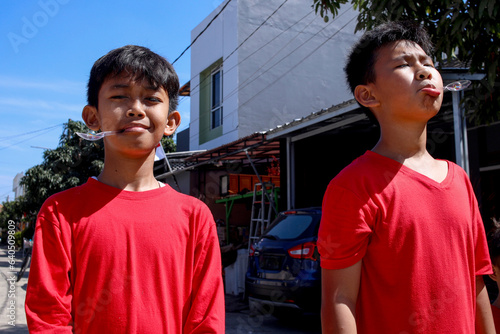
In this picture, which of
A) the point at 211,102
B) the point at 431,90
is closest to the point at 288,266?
the point at 431,90

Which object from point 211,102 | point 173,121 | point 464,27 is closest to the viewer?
point 173,121

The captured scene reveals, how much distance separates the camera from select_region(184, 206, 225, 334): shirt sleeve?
1602mm

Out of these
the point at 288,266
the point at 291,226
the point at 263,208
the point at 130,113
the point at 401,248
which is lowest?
the point at 288,266

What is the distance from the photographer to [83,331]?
1.50 meters

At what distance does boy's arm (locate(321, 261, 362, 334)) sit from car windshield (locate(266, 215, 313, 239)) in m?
4.82

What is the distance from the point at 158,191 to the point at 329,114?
19.9ft

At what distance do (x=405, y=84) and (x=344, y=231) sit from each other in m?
0.57

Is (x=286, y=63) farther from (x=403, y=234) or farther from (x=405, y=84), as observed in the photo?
(x=403, y=234)

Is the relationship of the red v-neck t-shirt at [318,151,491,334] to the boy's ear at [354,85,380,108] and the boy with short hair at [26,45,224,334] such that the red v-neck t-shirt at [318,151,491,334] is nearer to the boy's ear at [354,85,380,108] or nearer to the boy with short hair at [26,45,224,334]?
the boy's ear at [354,85,380,108]

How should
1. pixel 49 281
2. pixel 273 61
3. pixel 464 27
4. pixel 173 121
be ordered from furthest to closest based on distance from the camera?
pixel 273 61 < pixel 464 27 < pixel 173 121 < pixel 49 281

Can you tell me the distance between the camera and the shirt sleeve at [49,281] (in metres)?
1.43

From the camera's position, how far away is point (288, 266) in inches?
241

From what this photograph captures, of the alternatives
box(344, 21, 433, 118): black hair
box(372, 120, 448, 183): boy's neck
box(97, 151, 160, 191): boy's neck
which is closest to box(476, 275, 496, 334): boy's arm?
box(372, 120, 448, 183): boy's neck

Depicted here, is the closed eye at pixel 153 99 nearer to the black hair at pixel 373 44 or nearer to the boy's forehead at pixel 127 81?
the boy's forehead at pixel 127 81
